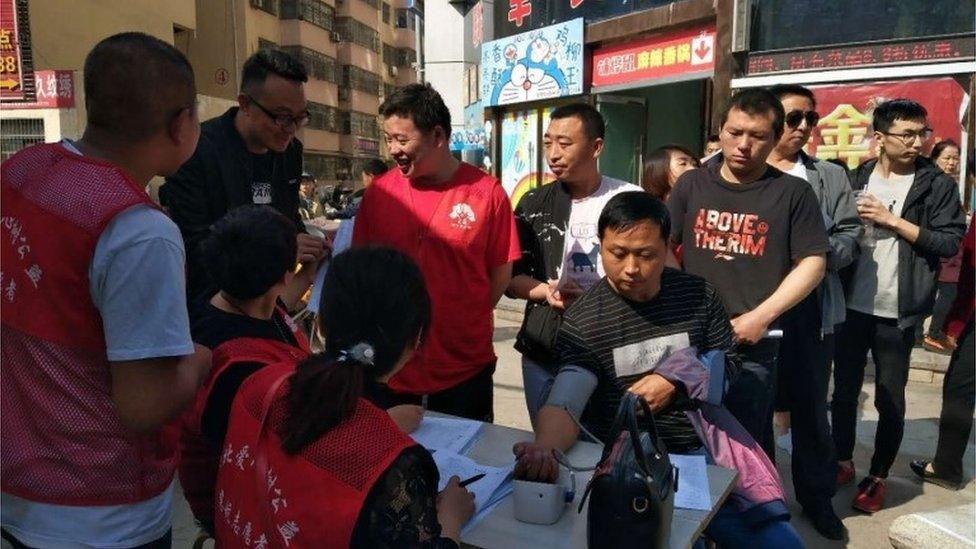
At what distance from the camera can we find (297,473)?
3.79ft

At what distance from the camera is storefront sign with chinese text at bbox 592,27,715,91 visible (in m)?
7.50

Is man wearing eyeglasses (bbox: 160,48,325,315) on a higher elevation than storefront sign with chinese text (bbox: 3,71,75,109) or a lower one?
lower

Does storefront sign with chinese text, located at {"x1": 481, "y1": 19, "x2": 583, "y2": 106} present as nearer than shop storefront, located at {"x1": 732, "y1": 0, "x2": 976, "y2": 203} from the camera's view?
No

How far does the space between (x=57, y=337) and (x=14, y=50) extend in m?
17.9

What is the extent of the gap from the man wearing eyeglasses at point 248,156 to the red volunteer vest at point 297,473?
92cm

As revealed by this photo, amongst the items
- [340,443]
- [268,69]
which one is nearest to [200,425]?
[340,443]

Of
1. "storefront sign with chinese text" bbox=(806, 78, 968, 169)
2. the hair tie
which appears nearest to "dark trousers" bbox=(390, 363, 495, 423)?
the hair tie

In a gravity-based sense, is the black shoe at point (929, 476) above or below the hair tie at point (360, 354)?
below

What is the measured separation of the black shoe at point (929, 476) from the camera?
3.44 meters

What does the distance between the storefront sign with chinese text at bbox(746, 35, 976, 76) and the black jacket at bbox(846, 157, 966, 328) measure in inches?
132

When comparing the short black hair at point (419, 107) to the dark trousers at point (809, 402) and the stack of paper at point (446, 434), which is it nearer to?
the stack of paper at point (446, 434)

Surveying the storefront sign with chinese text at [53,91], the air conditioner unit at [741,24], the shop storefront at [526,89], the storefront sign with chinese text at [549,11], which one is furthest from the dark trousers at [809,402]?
the storefront sign with chinese text at [53,91]

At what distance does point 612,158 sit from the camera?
927 centimetres

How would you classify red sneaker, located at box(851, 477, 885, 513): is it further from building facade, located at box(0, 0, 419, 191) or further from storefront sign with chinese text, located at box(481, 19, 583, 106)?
building facade, located at box(0, 0, 419, 191)
